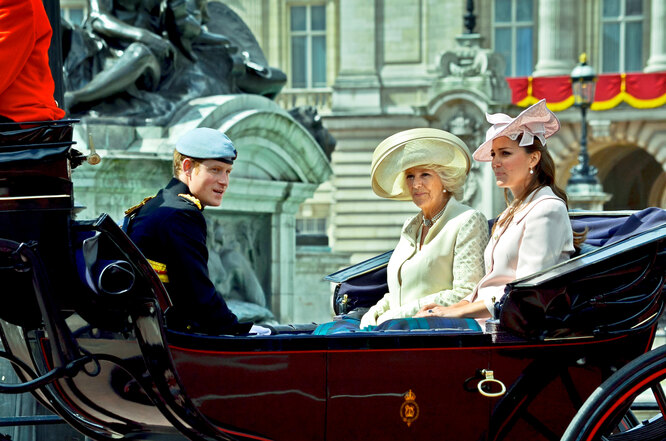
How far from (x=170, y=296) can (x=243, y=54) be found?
22.5 ft

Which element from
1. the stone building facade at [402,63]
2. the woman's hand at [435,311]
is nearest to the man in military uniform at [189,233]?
the woman's hand at [435,311]

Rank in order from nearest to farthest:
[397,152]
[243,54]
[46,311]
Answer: [46,311]
[397,152]
[243,54]

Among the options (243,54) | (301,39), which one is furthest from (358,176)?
(243,54)

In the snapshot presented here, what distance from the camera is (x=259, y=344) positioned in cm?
393

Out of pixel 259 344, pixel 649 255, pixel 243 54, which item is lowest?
pixel 259 344

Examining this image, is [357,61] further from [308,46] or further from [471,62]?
[471,62]

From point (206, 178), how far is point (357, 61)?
31.1 meters

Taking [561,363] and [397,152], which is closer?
[561,363]

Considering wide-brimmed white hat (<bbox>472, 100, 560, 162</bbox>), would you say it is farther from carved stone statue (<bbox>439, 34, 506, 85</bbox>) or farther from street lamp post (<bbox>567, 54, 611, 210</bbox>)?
carved stone statue (<bbox>439, 34, 506, 85</bbox>)

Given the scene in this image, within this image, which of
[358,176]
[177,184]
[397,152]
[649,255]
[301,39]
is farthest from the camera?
[301,39]

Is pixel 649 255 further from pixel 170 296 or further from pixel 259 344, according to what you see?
pixel 170 296

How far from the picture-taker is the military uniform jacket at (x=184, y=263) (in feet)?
13.4

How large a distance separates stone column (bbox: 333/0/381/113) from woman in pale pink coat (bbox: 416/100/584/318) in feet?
97.2

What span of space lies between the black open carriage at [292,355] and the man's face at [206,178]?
0.53 m
